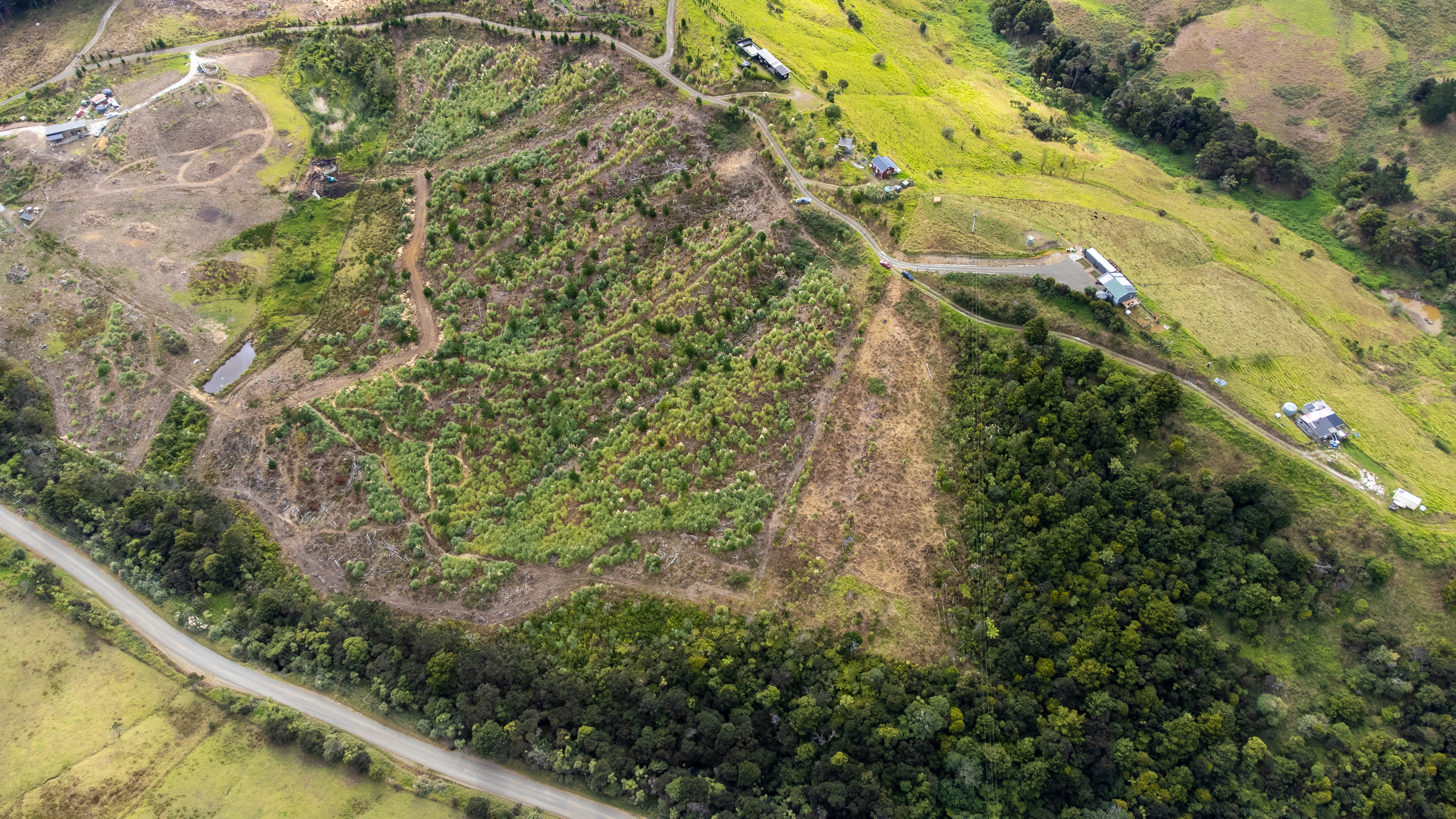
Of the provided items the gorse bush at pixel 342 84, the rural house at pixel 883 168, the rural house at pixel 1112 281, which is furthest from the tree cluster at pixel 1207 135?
the gorse bush at pixel 342 84

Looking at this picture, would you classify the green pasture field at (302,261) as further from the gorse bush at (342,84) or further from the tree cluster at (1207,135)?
the tree cluster at (1207,135)

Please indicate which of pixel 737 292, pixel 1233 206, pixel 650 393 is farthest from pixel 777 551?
pixel 1233 206

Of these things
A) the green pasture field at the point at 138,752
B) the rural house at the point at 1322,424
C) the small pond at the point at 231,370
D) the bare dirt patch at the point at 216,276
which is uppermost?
the rural house at the point at 1322,424

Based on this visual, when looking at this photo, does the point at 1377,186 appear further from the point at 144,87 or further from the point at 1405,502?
the point at 144,87

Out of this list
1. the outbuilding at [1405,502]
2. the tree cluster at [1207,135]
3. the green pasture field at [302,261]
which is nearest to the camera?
the outbuilding at [1405,502]

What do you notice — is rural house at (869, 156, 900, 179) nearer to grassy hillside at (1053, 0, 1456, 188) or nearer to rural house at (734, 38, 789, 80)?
rural house at (734, 38, 789, 80)

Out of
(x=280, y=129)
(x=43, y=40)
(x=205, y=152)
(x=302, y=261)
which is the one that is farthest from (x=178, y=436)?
(x=43, y=40)

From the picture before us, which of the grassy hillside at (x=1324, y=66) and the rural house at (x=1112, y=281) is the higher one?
the grassy hillside at (x=1324, y=66)
